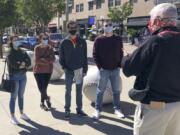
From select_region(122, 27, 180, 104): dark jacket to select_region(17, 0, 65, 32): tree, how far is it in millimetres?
37168

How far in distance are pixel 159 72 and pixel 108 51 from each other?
3.73 m

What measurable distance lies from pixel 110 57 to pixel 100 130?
1.45 metres

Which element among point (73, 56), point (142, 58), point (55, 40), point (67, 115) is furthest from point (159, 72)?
point (55, 40)

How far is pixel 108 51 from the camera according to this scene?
23.8ft

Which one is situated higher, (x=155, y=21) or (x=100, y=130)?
Result: (x=155, y=21)

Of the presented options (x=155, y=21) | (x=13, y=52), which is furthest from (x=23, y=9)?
(x=155, y=21)

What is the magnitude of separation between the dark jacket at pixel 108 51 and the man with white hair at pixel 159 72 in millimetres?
3551

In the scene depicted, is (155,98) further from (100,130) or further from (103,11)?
(103,11)

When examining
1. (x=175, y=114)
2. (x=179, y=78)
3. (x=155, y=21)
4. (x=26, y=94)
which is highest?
(x=155, y=21)

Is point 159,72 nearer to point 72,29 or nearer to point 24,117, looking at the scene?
point 72,29

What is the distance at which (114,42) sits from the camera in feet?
23.9

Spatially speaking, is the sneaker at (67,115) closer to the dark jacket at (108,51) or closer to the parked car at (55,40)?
the dark jacket at (108,51)

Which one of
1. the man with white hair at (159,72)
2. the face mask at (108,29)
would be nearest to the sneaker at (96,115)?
the face mask at (108,29)

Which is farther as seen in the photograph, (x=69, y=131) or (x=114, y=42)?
(x=114, y=42)
